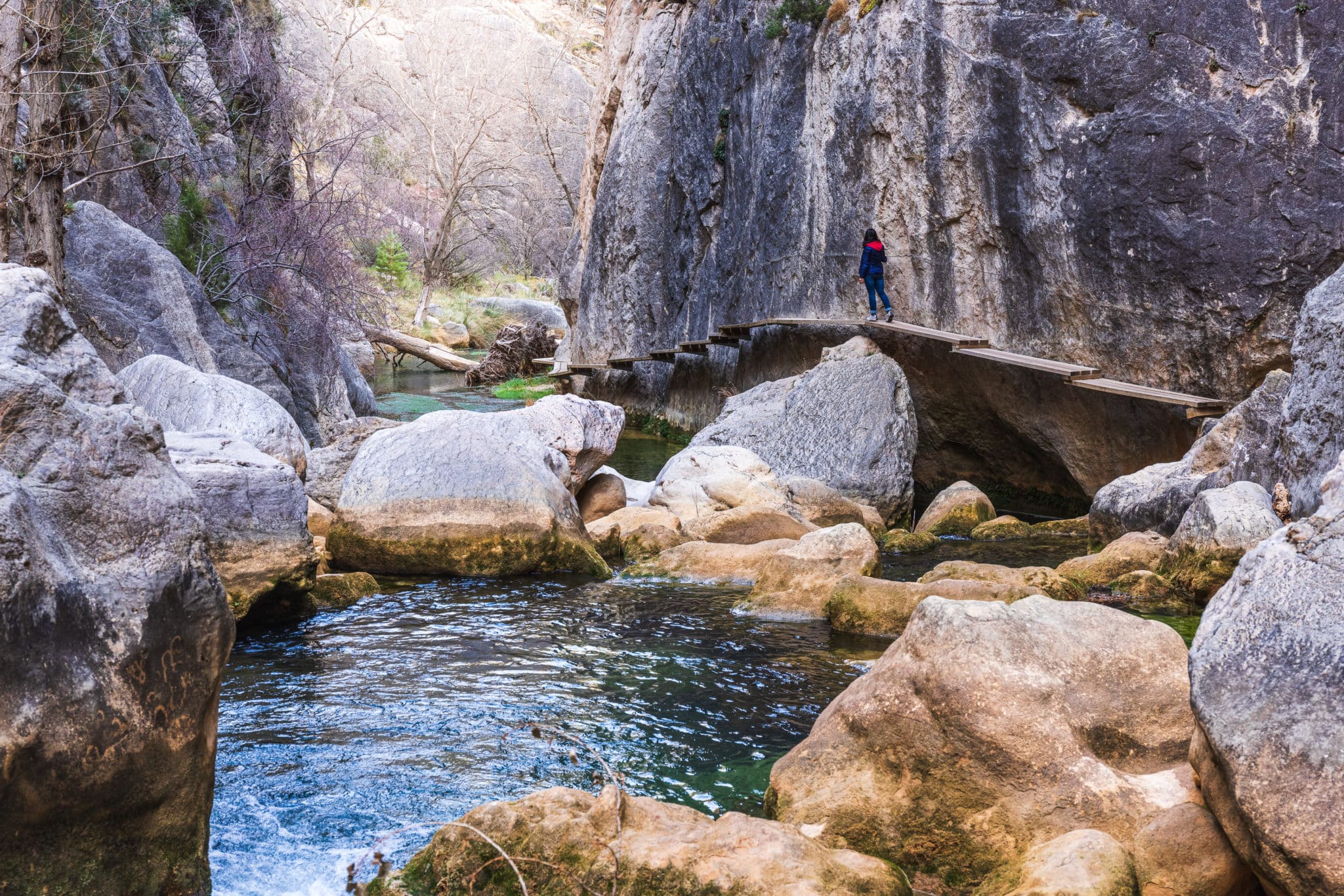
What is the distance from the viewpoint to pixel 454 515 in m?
8.91

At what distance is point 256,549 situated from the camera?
23.4ft

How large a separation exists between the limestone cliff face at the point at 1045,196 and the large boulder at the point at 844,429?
1.04 meters

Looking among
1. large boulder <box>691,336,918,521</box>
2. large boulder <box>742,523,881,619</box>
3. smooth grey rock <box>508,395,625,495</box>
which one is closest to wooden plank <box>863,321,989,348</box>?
large boulder <box>691,336,918,521</box>

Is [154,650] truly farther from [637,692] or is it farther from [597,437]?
[597,437]

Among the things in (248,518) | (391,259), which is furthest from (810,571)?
(391,259)

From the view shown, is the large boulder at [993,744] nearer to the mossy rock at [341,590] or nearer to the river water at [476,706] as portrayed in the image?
the river water at [476,706]

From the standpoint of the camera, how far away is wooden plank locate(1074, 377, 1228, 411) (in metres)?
10.6

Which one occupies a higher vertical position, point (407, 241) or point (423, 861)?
point (407, 241)

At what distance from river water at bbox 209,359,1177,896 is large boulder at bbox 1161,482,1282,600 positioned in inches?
103

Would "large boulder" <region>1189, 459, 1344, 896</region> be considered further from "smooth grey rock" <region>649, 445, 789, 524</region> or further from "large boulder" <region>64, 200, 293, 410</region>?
"large boulder" <region>64, 200, 293, 410</region>

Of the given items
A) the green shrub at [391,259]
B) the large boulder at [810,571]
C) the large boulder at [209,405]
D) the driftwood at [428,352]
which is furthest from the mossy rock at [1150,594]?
the green shrub at [391,259]

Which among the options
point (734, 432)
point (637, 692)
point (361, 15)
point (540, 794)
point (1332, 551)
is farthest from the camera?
point (361, 15)

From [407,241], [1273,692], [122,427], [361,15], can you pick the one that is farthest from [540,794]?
[361,15]

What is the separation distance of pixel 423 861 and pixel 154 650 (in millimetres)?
1100
